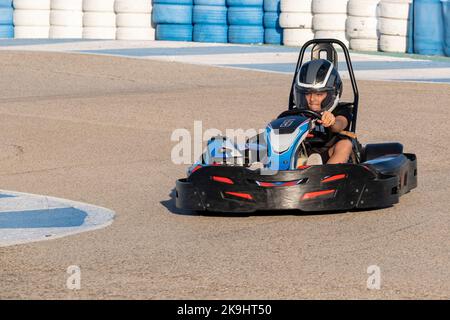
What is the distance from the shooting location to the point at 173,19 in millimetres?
18766

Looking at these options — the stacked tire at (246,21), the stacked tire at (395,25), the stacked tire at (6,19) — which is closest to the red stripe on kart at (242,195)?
the stacked tire at (395,25)

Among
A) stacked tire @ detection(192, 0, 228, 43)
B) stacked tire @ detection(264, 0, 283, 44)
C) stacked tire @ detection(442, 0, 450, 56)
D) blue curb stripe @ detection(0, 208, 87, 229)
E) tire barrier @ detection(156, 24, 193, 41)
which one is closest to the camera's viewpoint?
blue curb stripe @ detection(0, 208, 87, 229)

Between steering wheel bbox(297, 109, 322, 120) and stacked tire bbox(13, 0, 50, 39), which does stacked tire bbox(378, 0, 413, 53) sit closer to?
stacked tire bbox(13, 0, 50, 39)

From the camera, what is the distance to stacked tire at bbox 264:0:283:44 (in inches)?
724

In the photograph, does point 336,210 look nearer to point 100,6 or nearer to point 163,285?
point 163,285

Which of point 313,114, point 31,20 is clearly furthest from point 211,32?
point 313,114

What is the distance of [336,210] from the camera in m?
6.46

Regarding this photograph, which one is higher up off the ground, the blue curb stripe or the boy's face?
the boy's face

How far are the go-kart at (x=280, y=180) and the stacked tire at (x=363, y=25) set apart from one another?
10810mm

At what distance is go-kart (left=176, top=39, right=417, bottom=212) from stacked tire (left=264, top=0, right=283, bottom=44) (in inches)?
467

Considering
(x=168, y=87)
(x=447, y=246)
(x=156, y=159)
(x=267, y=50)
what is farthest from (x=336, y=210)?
(x=267, y=50)

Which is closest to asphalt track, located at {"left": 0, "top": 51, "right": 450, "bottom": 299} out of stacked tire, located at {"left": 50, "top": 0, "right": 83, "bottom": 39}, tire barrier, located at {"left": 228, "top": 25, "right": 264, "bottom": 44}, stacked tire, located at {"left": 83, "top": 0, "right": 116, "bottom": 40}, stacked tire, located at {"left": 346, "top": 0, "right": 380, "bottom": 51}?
stacked tire, located at {"left": 346, "top": 0, "right": 380, "bottom": 51}

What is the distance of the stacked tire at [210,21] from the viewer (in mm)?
18656

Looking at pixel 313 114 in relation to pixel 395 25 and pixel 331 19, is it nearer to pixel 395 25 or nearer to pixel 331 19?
pixel 395 25
